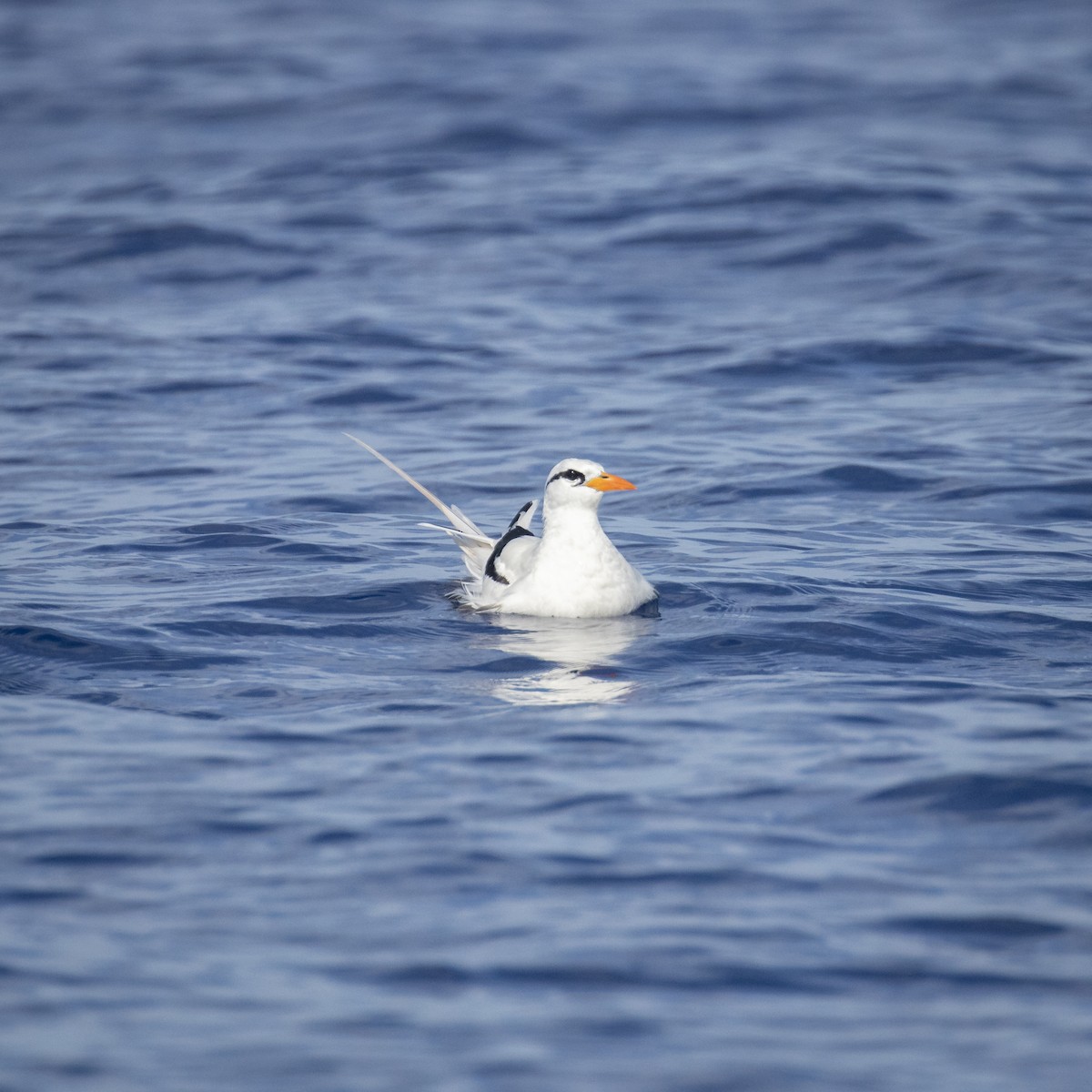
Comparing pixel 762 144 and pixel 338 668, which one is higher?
pixel 762 144

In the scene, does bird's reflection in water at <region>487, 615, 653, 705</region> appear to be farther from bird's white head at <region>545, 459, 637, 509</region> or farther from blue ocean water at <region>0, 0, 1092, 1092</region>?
bird's white head at <region>545, 459, 637, 509</region>

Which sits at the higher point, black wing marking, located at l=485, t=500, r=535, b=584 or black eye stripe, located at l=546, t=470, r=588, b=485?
black eye stripe, located at l=546, t=470, r=588, b=485

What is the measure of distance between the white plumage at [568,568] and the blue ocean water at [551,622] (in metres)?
0.18

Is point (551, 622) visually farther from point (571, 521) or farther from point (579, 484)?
point (579, 484)

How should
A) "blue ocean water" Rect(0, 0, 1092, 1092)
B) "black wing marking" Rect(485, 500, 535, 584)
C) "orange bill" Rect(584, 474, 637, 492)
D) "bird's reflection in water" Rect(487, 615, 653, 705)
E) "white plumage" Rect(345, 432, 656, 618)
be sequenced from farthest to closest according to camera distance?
"black wing marking" Rect(485, 500, 535, 584), "orange bill" Rect(584, 474, 637, 492), "white plumage" Rect(345, 432, 656, 618), "bird's reflection in water" Rect(487, 615, 653, 705), "blue ocean water" Rect(0, 0, 1092, 1092)

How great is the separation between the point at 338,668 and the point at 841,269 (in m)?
14.9

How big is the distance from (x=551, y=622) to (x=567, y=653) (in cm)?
76

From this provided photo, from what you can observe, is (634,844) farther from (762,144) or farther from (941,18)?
(941,18)

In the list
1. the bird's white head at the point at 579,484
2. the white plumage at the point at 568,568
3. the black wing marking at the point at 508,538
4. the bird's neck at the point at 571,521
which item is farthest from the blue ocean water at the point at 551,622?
the bird's white head at the point at 579,484

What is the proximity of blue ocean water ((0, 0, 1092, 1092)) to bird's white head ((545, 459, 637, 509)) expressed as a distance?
2.95 ft

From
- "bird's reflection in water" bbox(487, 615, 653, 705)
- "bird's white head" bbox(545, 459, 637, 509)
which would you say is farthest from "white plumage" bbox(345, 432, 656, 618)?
"bird's reflection in water" bbox(487, 615, 653, 705)

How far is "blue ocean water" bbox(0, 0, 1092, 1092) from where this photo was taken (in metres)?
6.49

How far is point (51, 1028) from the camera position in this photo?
6.27m

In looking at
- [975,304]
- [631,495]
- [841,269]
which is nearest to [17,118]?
[841,269]
